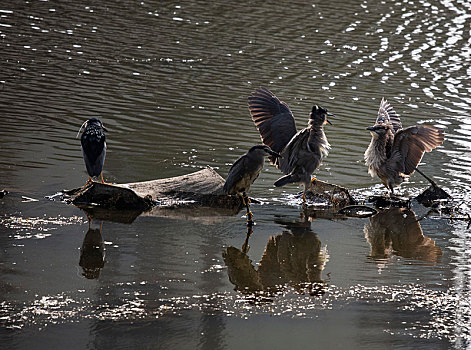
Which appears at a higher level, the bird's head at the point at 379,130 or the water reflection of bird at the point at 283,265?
the bird's head at the point at 379,130

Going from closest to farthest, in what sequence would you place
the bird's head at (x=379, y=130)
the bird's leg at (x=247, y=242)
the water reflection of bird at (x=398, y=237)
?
the bird's leg at (x=247, y=242) < the water reflection of bird at (x=398, y=237) < the bird's head at (x=379, y=130)

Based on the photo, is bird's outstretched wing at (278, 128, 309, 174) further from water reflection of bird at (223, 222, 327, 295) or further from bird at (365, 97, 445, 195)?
water reflection of bird at (223, 222, 327, 295)

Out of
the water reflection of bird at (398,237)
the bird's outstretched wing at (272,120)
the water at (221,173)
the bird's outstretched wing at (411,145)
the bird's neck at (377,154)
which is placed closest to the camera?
the water at (221,173)

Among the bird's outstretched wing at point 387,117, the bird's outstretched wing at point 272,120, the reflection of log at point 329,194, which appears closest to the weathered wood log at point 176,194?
the reflection of log at point 329,194

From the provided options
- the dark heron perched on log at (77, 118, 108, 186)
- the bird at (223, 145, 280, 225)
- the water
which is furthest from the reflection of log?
the dark heron perched on log at (77, 118, 108, 186)

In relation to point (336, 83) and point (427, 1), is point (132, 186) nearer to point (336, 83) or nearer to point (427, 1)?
point (336, 83)

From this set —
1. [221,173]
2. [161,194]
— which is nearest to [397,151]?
[221,173]

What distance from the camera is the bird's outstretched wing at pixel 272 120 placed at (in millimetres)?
9023

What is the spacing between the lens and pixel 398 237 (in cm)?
753

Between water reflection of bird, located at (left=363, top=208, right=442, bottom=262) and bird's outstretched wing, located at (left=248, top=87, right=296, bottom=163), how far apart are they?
1.50 m

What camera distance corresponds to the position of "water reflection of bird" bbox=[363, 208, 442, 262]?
22.9 feet

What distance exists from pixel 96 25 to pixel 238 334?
49.6ft

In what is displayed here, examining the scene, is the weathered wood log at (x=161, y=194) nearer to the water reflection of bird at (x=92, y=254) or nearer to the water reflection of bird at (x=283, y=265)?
the water reflection of bird at (x=92, y=254)

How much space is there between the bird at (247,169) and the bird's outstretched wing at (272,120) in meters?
1.32
